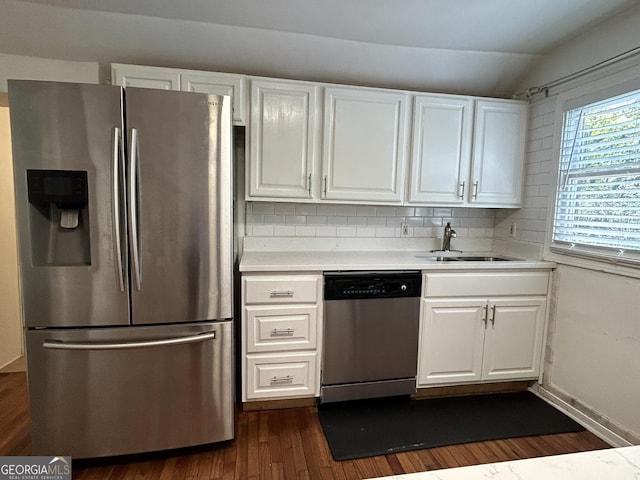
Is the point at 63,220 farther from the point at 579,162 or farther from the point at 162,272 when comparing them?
the point at 579,162

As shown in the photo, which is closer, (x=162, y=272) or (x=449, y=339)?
(x=162, y=272)

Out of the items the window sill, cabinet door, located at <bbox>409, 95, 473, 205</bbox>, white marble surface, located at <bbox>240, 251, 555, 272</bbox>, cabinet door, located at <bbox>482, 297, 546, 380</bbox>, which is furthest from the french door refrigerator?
the window sill

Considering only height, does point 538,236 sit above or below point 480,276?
above

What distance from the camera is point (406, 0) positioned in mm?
1780

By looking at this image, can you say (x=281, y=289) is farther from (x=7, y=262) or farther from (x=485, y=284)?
(x=7, y=262)

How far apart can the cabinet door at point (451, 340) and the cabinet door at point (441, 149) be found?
773 mm

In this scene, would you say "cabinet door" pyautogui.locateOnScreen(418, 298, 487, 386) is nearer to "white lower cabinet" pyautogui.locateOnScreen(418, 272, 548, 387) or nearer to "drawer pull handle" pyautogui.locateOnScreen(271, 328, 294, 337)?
"white lower cabinet" pyautogui.locateOnScreen(418, 272, 548, 387)

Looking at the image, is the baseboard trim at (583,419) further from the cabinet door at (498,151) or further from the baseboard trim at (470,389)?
the cabinet door at (498,151)

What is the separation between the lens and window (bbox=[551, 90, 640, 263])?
187cm

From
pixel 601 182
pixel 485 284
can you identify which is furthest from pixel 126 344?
pixel 601 182

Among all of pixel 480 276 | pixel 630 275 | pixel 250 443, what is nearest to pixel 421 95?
pixel 480 276

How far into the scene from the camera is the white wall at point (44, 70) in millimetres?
2062

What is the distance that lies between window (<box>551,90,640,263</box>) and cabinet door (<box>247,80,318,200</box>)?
1.71 m

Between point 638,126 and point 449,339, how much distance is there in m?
1.61
